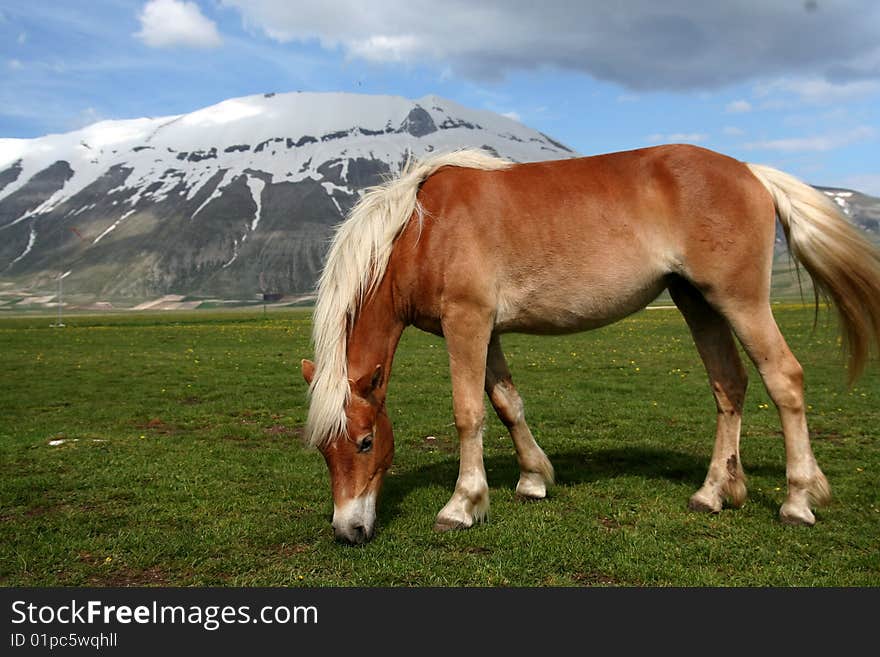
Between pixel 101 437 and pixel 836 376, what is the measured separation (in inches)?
646

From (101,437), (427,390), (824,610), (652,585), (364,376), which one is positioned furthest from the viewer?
(427,390)

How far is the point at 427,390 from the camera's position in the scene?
52.3ft

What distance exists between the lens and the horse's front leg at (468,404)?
19.8ft

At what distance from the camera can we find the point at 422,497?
6.98 meters

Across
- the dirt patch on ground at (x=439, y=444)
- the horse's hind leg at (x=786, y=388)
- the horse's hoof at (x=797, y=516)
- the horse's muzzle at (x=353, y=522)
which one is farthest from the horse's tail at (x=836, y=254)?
the dirt patch on ground at (x=439, y=444)

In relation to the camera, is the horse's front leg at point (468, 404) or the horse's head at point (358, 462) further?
the horse's front leg at point (468, 404)

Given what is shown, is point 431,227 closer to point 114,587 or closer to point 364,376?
point 364,376

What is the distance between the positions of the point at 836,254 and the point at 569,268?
2.51m

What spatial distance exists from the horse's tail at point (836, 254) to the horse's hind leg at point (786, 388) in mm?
816

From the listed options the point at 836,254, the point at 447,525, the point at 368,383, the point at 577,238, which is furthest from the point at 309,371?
the point at 836,254

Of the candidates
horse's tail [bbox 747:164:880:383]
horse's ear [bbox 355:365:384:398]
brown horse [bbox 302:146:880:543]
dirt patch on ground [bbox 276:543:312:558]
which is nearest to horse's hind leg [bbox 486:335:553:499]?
brown horse [bbox 302:146:880:543]

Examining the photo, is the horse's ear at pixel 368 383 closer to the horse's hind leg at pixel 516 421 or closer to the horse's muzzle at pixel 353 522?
the horse's muzzle at pixel 353 522

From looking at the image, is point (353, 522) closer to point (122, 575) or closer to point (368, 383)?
point (368, 383)

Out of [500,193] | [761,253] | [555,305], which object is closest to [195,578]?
[555,305]
